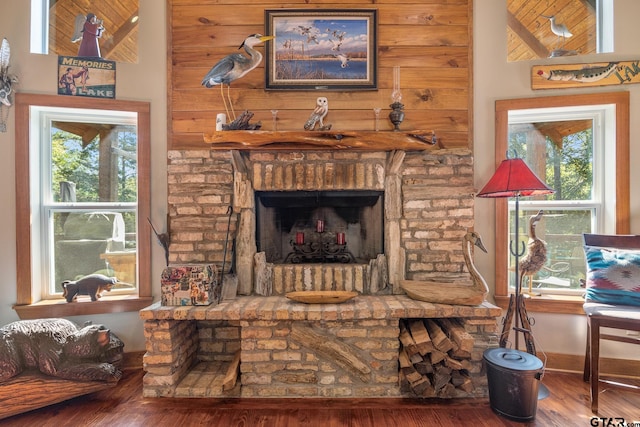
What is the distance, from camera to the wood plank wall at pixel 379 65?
8.34ft

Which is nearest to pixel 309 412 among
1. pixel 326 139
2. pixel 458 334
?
pixel 458 334

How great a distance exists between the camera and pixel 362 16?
2.54 metres

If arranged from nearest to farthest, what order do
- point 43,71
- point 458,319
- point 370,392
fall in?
point 370,392, point 458,319, point 43,71

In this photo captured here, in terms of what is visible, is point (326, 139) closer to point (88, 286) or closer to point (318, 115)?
point (318, 115)

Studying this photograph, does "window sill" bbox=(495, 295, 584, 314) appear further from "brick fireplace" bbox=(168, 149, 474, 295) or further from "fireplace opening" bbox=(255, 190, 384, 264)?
"fireplace opening" bbox=(255, 190, 384, 264)

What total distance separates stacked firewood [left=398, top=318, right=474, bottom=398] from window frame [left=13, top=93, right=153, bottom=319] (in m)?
2.03

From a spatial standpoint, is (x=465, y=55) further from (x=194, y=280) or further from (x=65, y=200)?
(x=65, y=200)

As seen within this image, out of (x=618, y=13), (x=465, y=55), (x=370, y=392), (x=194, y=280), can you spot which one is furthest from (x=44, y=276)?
(x=618, y=13)

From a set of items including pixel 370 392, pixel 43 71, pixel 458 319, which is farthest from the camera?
pixel 43 71

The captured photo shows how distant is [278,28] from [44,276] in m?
2.75

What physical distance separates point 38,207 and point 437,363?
3.19 metres

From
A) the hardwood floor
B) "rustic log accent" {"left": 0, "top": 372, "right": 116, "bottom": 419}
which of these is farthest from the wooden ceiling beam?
the hardwood floor

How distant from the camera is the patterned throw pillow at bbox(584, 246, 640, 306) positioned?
2.06 meters

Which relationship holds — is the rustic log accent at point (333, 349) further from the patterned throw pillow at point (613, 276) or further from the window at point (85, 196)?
the patterned throw pillow at point (613, 276)
